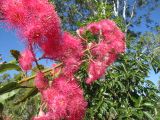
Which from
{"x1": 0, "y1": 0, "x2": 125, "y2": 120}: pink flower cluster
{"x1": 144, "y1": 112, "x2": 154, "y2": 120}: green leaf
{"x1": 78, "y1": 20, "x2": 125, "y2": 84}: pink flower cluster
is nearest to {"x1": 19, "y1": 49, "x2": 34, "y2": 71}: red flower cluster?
{"x1": 0, "y1": 0, "x2": 125, "y2": 120}: pink flower cluster

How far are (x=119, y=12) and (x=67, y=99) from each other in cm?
1975

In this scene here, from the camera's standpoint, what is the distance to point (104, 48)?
6.07ft

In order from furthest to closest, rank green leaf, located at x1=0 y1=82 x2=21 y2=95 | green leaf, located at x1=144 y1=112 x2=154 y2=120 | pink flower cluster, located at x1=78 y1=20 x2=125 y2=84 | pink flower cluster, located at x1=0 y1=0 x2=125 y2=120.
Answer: green leaf, located at x1=144 y1=112 x2=154 y2=120 → pink flower cluster, located at x1=78 y1=20 x2=125 y2=84 → green leaf, located at x1=0 y1=82 x2=21 y2=95 → pink flower cluster, located at x1=0 y1=0 x2=125 y2=120

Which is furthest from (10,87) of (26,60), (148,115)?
(148,115)

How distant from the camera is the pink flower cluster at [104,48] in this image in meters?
1.86

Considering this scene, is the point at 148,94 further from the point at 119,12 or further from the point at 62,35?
the point at 119,12

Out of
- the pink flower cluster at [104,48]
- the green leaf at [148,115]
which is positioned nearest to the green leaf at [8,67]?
the pink flower cluster at [104,48]

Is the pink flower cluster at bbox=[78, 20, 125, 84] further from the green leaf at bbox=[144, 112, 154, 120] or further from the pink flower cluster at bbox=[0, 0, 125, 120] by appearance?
the green leaf at bbox=[144, 112, 154, 120]

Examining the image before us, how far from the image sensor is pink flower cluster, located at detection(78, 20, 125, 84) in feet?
6.11

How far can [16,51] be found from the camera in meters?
2.02

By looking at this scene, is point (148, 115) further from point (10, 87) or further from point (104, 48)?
point (10, 87)

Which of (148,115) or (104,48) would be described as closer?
(104,48)

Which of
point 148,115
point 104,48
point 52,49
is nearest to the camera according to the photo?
point 52,49

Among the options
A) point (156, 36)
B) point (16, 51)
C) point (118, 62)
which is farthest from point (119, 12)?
point (16, 51)
